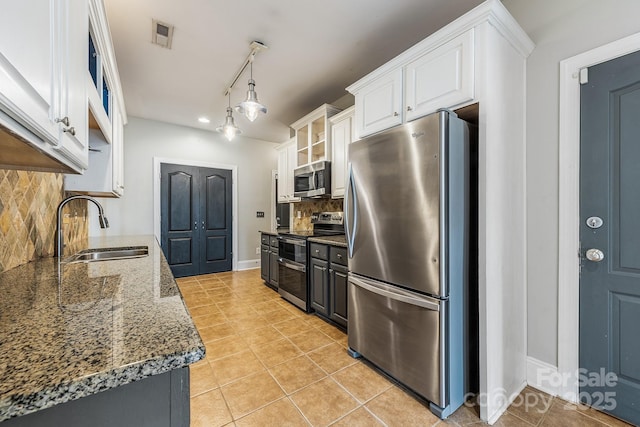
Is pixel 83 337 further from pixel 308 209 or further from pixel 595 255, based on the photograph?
pixel 308 209

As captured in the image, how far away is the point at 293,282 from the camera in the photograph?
3348 millimetres

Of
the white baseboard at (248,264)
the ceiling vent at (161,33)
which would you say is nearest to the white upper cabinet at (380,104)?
the ceiling vent at (161,33)

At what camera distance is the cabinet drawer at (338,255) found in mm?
2549

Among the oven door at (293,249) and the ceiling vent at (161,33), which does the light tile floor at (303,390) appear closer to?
the oven door at (293,249)

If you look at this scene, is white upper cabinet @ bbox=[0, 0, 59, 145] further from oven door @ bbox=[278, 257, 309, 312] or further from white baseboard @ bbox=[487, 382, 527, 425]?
oven door @ bbox=[278, 257, 309, 312]

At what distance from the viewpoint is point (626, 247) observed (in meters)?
1.50

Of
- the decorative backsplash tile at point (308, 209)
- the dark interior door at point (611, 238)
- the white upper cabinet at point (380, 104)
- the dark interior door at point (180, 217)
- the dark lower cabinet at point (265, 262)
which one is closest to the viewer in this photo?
the dark interior door at point (611, 238)

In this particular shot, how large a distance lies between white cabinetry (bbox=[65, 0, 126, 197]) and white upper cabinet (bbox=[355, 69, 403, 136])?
1.77m

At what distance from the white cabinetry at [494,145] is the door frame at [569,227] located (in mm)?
194

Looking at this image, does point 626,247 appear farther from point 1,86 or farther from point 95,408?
point 1,86

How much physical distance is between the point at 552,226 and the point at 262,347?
91.8 inches

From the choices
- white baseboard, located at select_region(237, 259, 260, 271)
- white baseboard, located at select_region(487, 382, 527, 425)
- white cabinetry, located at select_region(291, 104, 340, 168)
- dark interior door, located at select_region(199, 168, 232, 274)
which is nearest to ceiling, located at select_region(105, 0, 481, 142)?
white cabinetry, located at select_region(291, 104, 340, 168)

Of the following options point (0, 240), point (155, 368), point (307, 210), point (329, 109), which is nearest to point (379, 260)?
point (155, 368)

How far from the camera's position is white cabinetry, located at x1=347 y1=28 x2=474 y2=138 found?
1.63 meters
